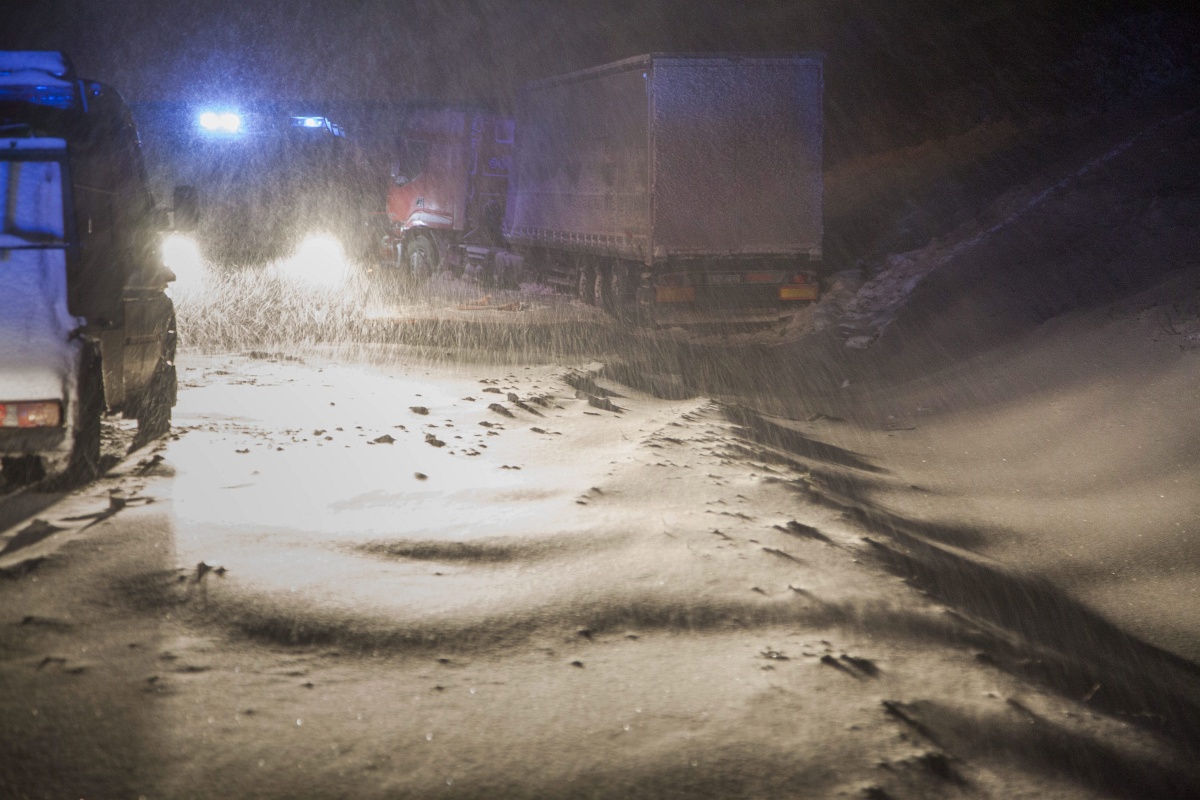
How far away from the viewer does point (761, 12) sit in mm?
30422

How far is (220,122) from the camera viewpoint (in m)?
20.7

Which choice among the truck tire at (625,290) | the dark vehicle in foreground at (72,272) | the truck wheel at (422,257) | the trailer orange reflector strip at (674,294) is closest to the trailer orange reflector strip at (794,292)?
the trailer orange reflector strip at (674,294)

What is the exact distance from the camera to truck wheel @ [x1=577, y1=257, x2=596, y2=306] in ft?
62.0

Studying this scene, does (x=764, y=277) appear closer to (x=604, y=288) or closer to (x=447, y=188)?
(x=604, y=288)

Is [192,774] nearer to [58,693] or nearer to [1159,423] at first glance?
[58,693]

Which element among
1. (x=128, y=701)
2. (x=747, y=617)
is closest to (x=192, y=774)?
(x=128, y=701)

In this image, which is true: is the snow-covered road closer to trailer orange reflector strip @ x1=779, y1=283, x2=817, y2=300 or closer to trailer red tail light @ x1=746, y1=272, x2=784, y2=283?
trailer red tail light @ x1=746, y1=272, x2=784, y2=283

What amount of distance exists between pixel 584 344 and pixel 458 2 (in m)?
22.8

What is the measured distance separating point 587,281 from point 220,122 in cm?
798

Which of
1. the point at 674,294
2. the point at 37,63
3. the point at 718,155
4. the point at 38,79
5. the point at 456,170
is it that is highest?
the point at 456,170

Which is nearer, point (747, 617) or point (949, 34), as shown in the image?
point (747, 617)

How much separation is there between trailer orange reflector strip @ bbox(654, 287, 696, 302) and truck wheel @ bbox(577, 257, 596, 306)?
3.28m

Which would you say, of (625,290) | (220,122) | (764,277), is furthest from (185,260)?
(764,277)

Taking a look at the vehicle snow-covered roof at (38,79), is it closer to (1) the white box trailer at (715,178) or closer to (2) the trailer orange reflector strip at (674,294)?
(1) the white box trailer at (715,178)
